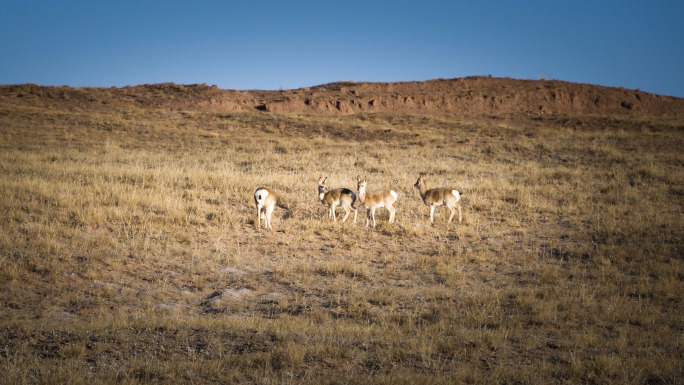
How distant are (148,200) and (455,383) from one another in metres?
12.2

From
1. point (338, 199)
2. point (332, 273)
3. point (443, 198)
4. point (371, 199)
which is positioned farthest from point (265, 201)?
point (443, 198)

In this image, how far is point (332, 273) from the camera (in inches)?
394

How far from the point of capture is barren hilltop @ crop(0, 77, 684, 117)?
47344mm

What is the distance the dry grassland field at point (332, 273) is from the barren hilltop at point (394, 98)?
24.0 metres

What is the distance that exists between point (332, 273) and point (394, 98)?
149ft

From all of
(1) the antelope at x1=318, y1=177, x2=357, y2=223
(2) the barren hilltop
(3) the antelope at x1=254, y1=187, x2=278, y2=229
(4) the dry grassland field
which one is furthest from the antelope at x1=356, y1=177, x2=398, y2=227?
(2) the barren hilltop

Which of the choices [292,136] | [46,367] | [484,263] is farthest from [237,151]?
[46,367]

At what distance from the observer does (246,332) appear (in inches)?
251

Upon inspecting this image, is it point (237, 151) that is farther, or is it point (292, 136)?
point (292, 136)

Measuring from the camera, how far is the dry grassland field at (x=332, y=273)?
5.41m

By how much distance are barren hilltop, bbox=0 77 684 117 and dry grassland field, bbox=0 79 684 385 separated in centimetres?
2401

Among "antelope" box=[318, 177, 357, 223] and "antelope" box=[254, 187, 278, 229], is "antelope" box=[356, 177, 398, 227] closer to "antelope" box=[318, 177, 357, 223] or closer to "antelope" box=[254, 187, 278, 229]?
"antelope" box=[318, 177, 357, 223]

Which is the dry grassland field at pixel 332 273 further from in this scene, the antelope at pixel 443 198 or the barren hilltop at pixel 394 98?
the barren hilltop at pixel 394 98

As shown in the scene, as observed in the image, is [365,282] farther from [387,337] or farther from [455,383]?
[455,383]
